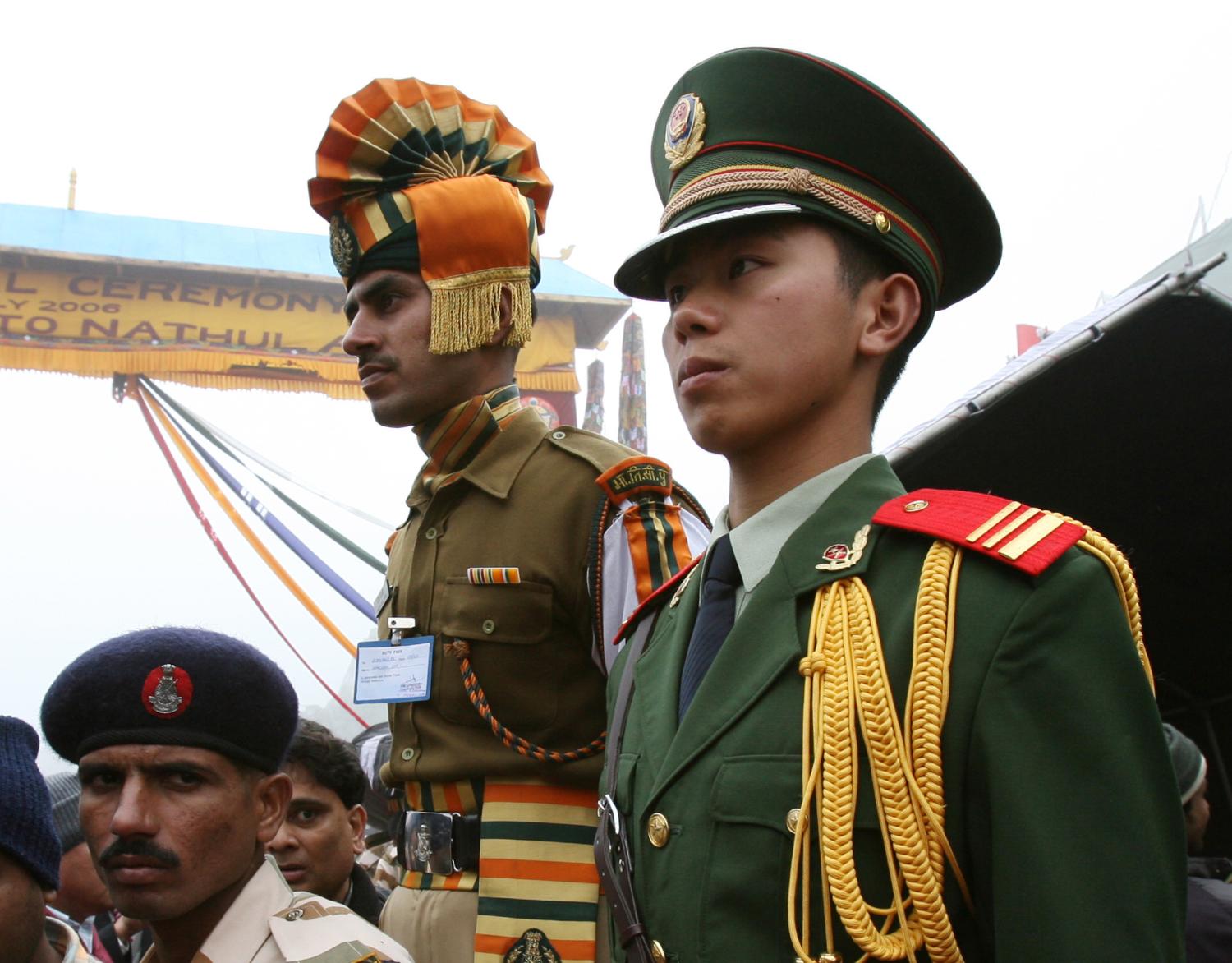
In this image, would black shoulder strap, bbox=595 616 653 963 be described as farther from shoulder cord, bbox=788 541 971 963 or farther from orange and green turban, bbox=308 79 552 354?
orange and green turban, bbox=308 79 552 354

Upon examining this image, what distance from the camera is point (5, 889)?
2.06m

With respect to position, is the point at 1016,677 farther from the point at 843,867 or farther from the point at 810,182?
the point at 810,182

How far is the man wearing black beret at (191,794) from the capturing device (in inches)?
75.6

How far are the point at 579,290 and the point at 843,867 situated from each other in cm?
1296

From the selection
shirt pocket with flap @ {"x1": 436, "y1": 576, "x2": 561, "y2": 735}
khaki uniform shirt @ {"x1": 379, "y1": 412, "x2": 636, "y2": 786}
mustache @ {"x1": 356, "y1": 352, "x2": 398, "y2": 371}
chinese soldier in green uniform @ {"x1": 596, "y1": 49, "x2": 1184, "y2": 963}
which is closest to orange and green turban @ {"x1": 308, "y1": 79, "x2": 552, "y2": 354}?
mustache @ {"x1": 356, "y1": 352, "x2": 398, "y2": 371}

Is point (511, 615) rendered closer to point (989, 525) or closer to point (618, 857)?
point (618, 857)

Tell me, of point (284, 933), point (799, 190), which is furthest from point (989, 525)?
point (284, 933)

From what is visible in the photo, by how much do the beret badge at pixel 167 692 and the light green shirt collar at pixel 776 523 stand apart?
1.13 meters

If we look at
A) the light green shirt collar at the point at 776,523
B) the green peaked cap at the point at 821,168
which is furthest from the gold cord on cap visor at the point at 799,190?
the light green shirt collar at the point at 776,523

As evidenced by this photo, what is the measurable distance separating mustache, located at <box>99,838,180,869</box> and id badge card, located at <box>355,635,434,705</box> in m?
0.49

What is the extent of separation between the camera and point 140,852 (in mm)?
1926

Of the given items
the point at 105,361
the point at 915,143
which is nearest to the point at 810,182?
the point at 915,143

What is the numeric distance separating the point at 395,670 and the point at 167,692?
1.51ft

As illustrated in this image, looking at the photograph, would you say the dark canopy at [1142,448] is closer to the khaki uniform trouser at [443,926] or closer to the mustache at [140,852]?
the khaki uniform trouser at [443,926]
